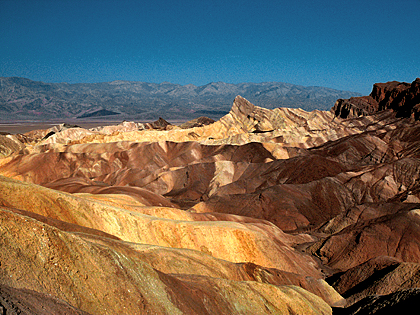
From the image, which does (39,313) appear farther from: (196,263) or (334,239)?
(334,239)

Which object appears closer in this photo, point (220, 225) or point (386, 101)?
A: point (220, 225)

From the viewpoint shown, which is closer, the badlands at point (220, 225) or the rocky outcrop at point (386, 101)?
the badlands at point (220, 225)

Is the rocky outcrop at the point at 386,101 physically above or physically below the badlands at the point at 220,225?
above

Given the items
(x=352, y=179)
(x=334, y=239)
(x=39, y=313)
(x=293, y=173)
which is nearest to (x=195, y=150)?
(x=293, y=173)

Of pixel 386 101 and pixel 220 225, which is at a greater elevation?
pixel 386 101
